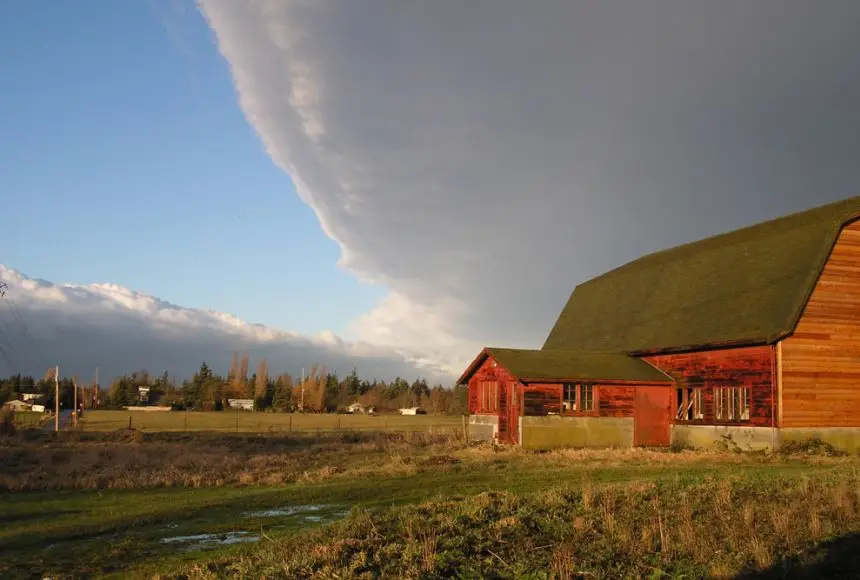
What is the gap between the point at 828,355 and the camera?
99.7ft

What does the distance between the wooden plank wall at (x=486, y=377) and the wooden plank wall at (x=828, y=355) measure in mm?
11993

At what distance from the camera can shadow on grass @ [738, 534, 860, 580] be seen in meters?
9.61

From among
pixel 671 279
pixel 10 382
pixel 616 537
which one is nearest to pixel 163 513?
pixel 616 537

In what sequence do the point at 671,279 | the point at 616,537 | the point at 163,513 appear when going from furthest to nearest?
the point at 671,279 < the point at 163,513 < the point at 616,537

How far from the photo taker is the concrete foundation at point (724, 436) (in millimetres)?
29750

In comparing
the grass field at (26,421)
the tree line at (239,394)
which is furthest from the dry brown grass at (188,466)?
the tree line at (239,394)

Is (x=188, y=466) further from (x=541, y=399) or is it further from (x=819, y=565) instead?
(x=819, y=565)

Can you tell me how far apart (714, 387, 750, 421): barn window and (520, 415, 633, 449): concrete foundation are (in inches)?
167

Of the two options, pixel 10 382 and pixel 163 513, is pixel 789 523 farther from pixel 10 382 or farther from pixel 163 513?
pixel 10 382

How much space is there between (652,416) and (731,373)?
489 centimetres

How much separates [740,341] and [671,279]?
11584mm

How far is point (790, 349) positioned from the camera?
98.1 ft

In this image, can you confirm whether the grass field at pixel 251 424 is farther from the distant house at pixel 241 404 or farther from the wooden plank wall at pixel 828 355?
the distant house at pixel 241 404

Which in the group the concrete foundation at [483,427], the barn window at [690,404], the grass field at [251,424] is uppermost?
the barn window at [690,404]
